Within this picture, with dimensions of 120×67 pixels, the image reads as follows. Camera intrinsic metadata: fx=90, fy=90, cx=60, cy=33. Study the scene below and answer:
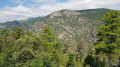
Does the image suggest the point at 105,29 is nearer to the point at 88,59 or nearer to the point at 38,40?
the point at 38,40

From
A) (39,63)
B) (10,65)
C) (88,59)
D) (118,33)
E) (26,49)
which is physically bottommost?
(88,59)

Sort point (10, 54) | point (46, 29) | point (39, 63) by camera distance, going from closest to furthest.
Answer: point (39, 63) < point (10, 54) < point (46, 29)

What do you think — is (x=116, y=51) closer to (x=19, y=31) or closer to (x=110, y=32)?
(x=110, y=32)

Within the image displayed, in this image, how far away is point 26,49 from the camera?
988 cm

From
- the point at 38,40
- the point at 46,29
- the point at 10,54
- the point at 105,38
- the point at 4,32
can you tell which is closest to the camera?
the point at 10,54

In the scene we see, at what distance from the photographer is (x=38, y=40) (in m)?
12.0

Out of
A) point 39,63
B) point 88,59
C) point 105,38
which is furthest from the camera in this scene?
point 88,59

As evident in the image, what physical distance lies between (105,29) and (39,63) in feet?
34.4

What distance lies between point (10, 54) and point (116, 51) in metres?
13.8

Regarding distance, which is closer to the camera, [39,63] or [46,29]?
[39,63]

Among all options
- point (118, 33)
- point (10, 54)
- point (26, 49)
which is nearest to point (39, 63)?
point (26, 49)

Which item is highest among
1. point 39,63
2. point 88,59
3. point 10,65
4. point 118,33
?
point 118,33

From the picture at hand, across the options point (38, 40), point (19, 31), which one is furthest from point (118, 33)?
point (19, 31)

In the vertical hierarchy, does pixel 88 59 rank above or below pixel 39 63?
below
